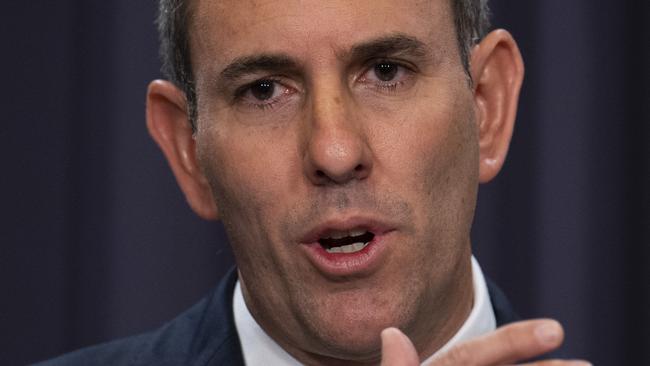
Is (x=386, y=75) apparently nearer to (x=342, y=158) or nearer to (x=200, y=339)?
(x=342, y=158)

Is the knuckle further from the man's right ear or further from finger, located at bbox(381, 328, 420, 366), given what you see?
the man's right ear

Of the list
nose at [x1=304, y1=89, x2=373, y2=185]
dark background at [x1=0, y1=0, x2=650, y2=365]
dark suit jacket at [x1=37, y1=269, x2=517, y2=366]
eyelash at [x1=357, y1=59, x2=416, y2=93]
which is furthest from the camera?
dark background at [x1=0, y1=0, x2=650, y2=365]

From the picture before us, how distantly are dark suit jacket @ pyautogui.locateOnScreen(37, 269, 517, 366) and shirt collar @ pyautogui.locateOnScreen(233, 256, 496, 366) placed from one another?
0.05 feet

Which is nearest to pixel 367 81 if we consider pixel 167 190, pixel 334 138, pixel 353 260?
pixel 334 138

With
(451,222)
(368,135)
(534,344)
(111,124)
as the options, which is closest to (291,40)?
(368,135)

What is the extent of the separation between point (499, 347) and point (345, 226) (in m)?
0.30

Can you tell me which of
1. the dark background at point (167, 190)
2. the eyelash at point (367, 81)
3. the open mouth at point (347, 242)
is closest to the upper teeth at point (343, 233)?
the open mouth at point (347, 242)

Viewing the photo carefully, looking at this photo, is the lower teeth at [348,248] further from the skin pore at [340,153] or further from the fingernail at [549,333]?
the fingernail at [549,333]

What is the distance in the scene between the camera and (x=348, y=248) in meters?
1.43

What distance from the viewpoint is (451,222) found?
1492mm

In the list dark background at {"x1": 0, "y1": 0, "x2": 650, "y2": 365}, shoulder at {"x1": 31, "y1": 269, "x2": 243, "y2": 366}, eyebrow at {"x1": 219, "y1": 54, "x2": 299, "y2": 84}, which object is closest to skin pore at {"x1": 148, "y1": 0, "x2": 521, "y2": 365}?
eyebrow at {"x1": 219, "y1": 54, "x2": 299, "y2": 84}

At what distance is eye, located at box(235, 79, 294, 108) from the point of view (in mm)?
1491

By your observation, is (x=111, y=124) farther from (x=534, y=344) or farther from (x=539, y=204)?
(x=534, y=344)

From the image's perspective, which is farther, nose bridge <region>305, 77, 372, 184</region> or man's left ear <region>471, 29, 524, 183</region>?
man's left ear <region>471, 29, 524, 183</region>
